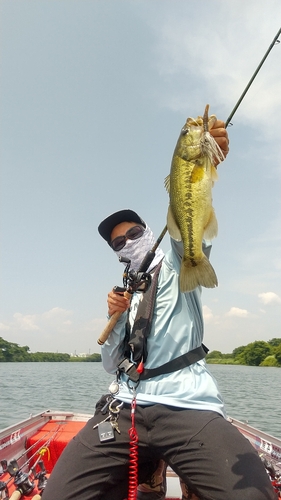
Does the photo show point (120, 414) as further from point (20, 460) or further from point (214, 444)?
point (20, 460)

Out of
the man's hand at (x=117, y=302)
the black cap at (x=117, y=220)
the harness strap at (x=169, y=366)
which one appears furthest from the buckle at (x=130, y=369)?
the black cap at (x=117, y=220)

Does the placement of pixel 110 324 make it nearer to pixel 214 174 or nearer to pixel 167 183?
pixel 167 183

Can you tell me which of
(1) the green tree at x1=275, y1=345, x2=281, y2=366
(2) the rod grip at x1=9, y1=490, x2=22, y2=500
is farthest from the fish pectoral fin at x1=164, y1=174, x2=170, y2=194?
(1) the green tree at x1=275, y1=345, x2=281, y2=366

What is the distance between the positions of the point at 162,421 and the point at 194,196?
151 centimetres

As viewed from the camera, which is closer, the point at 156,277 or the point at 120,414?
the point at 120,414

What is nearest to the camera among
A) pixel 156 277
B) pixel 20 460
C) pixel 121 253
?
pixel 156 277

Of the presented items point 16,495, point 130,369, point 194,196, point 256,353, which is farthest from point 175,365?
point 256,353

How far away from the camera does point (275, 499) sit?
2100 millimetres

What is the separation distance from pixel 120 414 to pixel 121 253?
1.40m

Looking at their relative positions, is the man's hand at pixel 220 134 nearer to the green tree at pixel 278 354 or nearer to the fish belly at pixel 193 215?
Answer: the fish belly at pixel 193 215

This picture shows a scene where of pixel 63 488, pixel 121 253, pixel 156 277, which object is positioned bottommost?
pixel 63 488

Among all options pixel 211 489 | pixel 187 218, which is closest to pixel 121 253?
pixel 187 218

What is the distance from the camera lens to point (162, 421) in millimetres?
2426

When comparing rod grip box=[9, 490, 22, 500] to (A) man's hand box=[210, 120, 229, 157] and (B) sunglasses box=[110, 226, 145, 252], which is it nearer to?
(B) sunglasses box=[110, 226, 145, 252]
